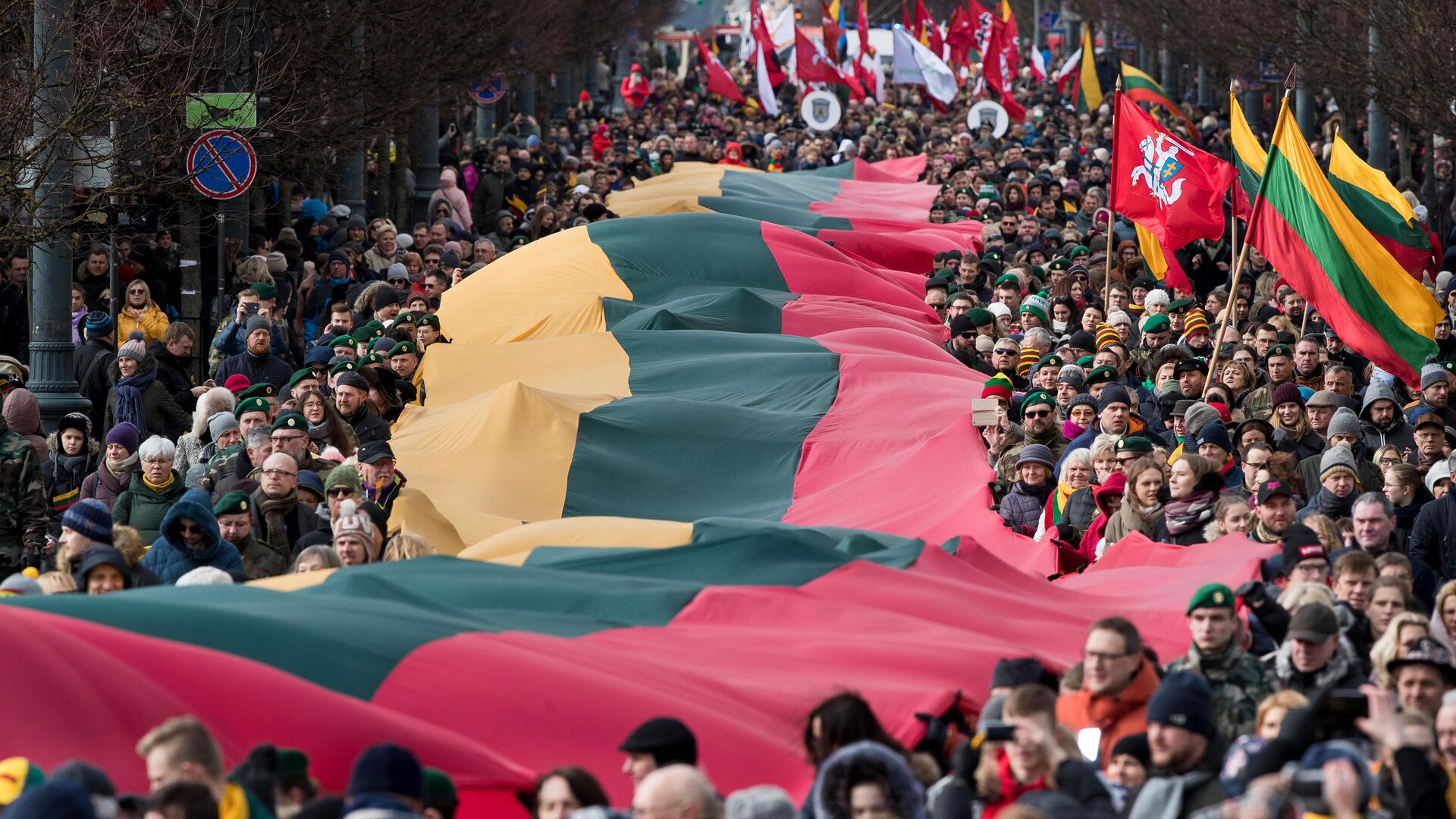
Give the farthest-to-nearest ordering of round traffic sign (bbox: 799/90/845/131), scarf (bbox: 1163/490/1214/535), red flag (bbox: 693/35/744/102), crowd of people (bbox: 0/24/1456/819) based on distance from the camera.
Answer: red flag (bbox: 693/35/744/102) < round traffic sign (bbox: 799/90/845/131) < scarf (bbox: 1163/490/1214/535) < crowd of people (bbox: 0/24/1456/819)

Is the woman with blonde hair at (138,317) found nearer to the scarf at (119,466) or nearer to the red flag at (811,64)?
the scarf at (119,466)

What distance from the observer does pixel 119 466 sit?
1191 cm

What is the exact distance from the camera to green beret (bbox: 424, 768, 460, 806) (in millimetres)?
6371

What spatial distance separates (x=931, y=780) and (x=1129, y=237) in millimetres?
16096

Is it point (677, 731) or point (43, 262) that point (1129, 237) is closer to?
point (43, 262)

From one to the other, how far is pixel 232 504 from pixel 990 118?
30.6m

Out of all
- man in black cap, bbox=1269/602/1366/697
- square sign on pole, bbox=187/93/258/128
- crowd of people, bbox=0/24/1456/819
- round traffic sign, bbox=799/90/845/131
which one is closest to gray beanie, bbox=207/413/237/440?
crowd of people, bbox=0/24/1456/819

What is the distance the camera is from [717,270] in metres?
20.5

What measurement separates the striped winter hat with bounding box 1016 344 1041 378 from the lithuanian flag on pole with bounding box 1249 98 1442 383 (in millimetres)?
2004

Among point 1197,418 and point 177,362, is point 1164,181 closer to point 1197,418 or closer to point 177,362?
point 1197,418

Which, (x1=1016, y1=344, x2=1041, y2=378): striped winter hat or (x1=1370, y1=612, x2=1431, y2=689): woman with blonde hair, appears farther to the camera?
(x1=1016, y1=344, x2=1041, y2=378): striped winter hat

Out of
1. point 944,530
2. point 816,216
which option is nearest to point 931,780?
point 944,530

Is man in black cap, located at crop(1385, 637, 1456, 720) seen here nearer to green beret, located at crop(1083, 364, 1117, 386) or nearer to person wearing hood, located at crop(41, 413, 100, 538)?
green beret, located at crop(1083, 364, 1117, 386)

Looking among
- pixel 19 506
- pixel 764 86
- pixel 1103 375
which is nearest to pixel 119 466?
pixel 19 506
